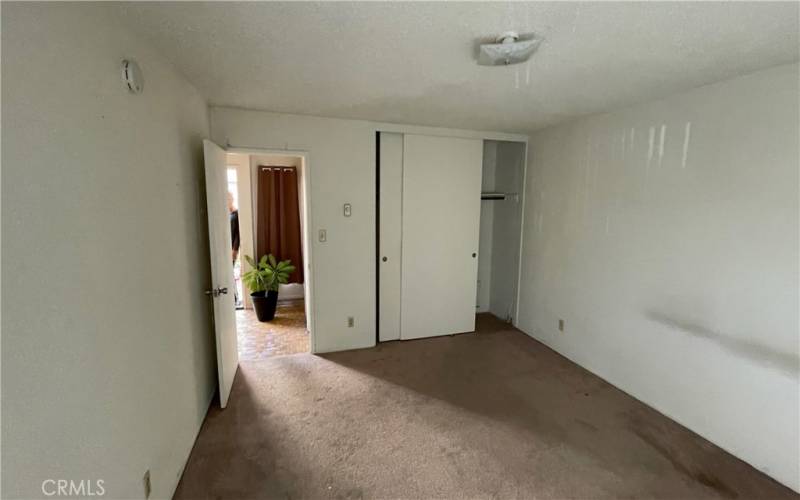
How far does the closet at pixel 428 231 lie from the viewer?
3.55 m

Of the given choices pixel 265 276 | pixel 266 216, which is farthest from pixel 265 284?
pixel 266 216

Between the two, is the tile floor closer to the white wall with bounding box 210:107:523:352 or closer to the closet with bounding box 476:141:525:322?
the white wall with bounding box 210:107:523:352

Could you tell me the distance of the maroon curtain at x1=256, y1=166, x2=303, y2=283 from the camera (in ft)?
15.9

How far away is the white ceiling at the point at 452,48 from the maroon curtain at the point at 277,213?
222 centimetres

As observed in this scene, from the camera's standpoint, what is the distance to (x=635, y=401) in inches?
107

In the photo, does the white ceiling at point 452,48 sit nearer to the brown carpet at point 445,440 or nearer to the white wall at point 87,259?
the white wall at point 87,259

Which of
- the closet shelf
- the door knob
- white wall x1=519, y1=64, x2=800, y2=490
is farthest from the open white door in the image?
white wall x1=519, y1=64, x2=800, y2=490

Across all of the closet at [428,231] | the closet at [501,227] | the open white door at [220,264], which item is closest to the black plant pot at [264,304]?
the open white door at [220,264]

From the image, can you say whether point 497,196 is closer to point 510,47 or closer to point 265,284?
point 510,47

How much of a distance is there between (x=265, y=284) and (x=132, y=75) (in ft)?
10.3

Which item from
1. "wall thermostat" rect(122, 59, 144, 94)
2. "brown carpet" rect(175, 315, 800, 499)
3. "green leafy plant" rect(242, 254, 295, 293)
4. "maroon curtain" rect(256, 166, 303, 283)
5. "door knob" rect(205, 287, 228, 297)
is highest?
"wall thermostat" rect(122, 59, 144, 94)

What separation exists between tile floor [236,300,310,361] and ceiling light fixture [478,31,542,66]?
3.04 m

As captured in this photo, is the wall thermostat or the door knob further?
the door knob

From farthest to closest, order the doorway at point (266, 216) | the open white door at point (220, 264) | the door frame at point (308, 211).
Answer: the doorway at point (266, 216), the door frame at point (308, 211), the open white door at point (220, 264)
